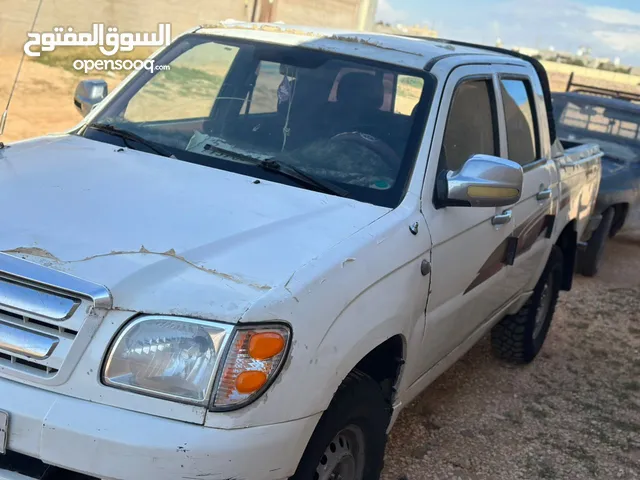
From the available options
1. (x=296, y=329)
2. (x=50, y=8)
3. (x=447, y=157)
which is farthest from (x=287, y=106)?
(x=50, y=8)

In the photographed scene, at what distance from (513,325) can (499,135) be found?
5.51 ft

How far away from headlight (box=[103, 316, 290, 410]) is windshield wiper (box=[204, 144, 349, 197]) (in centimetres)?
105

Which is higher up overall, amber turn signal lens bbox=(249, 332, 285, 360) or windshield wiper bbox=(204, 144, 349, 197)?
windshield wiper bbox=(204, 144, 349, 197)

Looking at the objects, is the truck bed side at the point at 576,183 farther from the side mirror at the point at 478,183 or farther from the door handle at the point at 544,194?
the side mirror at the point at 478,183

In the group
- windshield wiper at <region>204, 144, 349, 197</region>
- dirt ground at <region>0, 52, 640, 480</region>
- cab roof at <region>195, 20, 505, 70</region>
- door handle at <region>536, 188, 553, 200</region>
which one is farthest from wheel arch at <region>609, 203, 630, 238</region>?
windshield wiper at <region>204, 144, 349, 197</region>

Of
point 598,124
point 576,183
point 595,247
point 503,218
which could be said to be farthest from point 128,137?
point 598,124

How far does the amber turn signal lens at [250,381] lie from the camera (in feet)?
6.61

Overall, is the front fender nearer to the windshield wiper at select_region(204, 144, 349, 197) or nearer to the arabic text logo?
the windshield wiper at select_region(204, 144, 349, 197)

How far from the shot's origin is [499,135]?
153 inches

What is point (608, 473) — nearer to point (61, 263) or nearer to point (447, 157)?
point (447, 157)

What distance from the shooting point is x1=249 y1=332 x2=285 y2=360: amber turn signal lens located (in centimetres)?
203

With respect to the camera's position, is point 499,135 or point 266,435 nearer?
point 266,435

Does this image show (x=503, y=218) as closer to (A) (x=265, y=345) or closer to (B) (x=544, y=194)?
(B) (x=544, y=194)

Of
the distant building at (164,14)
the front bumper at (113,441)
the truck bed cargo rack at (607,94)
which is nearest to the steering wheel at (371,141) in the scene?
the front bumper at (113,441)
